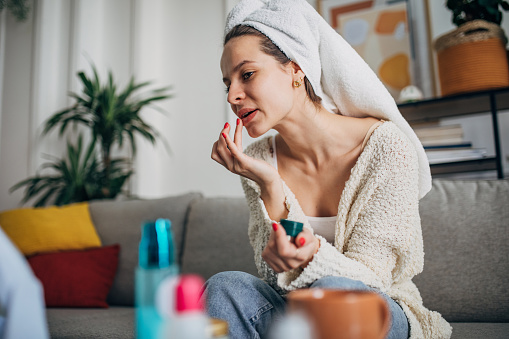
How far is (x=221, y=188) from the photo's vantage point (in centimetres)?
261

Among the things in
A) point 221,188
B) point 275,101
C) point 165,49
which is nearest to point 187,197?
point 221,188

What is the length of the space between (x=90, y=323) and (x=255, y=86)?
979 mm

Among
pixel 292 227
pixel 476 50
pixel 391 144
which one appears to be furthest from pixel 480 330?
pixel 476 50

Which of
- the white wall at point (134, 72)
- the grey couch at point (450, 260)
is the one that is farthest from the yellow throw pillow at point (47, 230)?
the white wall at point (134, 72)

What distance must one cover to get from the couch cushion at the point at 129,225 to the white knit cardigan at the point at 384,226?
84 centimetres

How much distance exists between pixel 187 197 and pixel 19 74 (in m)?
2.19

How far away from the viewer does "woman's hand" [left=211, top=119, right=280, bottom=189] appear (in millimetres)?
999

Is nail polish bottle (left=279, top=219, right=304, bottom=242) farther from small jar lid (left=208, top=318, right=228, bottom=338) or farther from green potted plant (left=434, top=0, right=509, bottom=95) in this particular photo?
green potted plant (left=434, top=0, right=509, bottom=95)

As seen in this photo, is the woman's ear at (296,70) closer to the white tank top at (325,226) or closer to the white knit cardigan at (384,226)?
the white knit cardigan at (384,226)

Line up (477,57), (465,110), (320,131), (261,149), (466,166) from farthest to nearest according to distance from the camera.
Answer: (465,110)
(466,166)
(477,57)
(261,149)
(320,131)

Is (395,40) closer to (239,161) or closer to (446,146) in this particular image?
(446,146)

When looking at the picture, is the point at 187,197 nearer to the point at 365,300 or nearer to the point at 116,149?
the point at 116,149

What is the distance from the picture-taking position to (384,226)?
39.2 inches

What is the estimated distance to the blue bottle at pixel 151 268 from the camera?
45cm
